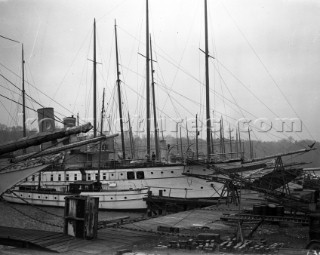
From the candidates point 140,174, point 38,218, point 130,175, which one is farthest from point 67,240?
point 130,175

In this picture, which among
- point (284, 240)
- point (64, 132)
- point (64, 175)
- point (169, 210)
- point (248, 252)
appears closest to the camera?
point (248, 252)

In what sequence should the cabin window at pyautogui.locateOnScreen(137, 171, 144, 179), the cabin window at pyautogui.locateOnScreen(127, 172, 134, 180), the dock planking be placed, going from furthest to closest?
the cabin window at pyautogui.locateOnScreen(127, 172, 134, 180), the cabin window at pyautogui.locateOnScreen(137, 171, 144, 179), the dock planking

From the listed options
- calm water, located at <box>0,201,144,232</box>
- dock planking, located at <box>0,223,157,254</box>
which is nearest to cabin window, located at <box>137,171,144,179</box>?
calm water, located at <box>0,201,144,232</box>

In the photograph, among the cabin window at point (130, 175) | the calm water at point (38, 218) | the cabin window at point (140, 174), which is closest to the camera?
the calm water at point (38, 218)

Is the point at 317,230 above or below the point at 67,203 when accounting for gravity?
below

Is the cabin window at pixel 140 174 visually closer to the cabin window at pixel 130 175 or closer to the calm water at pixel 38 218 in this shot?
the cabin window at pixel 130 175

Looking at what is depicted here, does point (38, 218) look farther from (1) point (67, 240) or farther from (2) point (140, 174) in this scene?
(1) point (67, 240)

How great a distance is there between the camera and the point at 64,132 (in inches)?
614

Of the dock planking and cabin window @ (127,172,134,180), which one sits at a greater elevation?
cabin window @ (127,172,134,180)

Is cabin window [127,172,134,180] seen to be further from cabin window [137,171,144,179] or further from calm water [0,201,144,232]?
calm water [0,201,144,232]

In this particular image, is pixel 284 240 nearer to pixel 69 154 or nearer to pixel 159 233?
pixel 159 233

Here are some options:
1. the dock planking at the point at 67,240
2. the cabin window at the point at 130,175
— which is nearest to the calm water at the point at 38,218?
the cabin window at the point at 130,175

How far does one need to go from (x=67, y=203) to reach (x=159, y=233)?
11.2 feet

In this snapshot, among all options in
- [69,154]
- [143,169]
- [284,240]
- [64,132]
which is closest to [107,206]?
[143,169]
